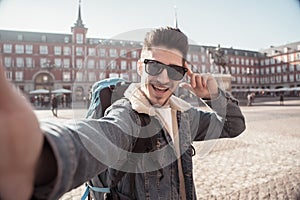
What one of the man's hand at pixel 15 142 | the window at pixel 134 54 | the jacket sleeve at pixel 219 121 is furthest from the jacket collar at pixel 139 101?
the man's hand at pixel 15 142

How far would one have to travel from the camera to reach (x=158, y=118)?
79cm

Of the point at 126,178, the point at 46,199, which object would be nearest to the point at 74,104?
the point at 126,178

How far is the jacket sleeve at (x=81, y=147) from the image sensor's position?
33 cm

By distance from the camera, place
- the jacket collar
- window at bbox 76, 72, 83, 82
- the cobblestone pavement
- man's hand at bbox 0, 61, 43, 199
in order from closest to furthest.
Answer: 1. man's hand at bbox 0, 61, 43, 199
2. the jacket collar
3. window at bbox 76, 72, 83, 82
4. the cobblestone pavement

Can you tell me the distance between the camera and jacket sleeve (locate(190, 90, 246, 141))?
1.05 metres

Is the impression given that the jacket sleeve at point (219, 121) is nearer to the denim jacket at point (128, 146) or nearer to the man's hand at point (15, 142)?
the denim jacket at point (128, 146)

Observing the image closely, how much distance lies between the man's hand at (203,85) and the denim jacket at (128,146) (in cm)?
5

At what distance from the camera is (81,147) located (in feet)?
1.32

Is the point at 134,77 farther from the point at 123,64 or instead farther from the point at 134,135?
the point at 134,135

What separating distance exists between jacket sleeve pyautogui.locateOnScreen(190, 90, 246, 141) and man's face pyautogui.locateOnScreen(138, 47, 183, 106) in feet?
0.96

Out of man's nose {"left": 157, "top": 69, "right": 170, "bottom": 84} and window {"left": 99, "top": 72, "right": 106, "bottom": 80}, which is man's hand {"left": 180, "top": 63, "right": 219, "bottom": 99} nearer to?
man's nose {"left": 157, "top": 69, "right": 170, "bottom": 84}

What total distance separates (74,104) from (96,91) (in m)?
0.10

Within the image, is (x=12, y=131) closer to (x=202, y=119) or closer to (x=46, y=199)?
(x=46, y=199)

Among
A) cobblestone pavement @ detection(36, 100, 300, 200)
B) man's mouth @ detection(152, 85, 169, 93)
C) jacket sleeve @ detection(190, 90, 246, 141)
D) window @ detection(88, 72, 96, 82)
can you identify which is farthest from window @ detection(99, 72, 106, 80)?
cobblestone pavement @ detection(36, 100, 300, 200)
